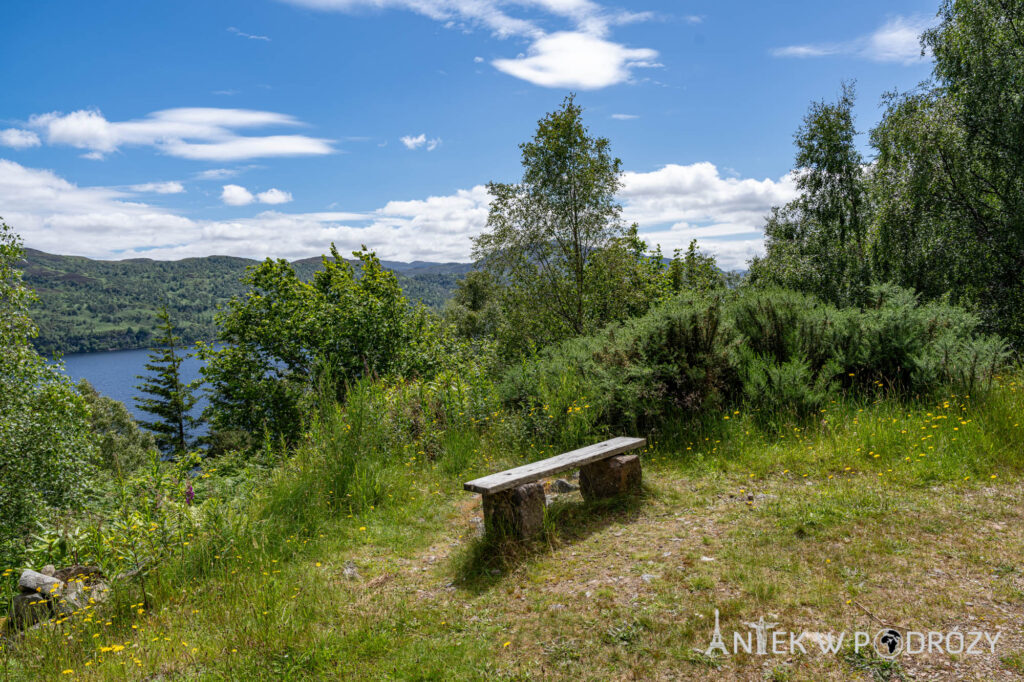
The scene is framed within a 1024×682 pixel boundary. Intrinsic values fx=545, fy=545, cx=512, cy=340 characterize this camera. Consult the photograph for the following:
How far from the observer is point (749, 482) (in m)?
5.70

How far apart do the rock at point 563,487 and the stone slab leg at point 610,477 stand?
0.43m

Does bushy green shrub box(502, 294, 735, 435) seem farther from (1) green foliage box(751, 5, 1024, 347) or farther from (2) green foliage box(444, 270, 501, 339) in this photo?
(2) green foliage box(444, 270, 501, 339)

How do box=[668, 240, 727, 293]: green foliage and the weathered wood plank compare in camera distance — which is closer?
the weathered wood plank

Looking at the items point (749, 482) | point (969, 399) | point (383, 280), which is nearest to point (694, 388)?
point (749, 482)

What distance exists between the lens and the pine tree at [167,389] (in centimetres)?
3738

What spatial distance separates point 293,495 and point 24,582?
86.2 inches

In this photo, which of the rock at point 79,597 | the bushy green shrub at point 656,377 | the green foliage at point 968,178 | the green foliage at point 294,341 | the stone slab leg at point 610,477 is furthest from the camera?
the green foliage at point 294,341

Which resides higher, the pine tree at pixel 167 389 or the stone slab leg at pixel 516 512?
the stone slab leg at pixel 516 512

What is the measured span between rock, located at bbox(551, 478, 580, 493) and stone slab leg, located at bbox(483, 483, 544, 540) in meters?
1.29

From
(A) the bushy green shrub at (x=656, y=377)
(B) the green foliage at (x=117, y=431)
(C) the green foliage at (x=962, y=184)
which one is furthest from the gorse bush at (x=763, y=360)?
(B) the green foliage at (x=117, y=431)

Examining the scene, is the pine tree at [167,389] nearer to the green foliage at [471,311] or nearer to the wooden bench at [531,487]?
the green foliage at [471,311]

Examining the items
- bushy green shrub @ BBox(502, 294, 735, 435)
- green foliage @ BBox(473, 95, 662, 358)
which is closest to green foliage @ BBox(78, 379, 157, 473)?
green foliage @ BBox(473, 95, 662, 358)

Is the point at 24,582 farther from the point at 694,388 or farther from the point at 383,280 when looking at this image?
the point at 383,280

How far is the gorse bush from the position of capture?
706 centimetres
